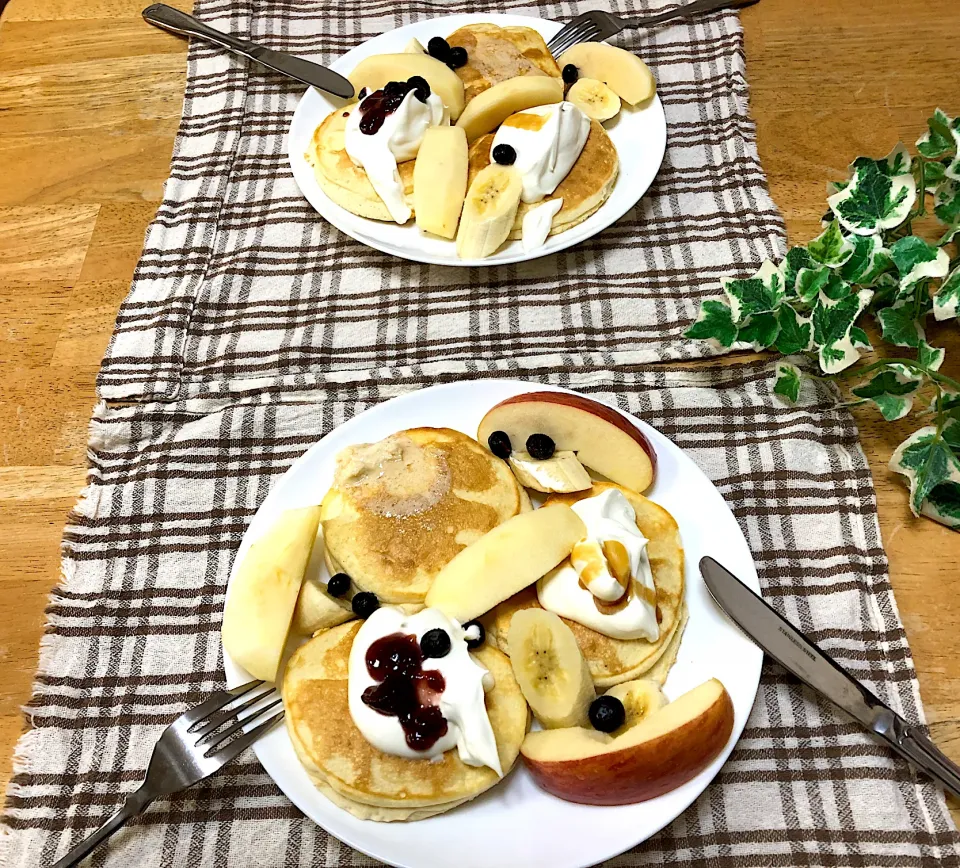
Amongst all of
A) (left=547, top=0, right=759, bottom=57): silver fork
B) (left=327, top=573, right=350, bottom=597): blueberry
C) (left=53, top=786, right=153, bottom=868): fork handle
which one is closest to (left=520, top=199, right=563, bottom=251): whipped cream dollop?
(left=547, top=0, right=759, bottom=57): silver fork

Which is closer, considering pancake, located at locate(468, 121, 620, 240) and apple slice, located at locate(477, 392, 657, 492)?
apple slice, located at locate(477, 392, 657, 492)

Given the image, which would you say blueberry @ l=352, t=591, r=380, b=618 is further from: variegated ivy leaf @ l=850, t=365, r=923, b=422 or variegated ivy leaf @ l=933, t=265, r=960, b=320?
variegated ivy leaf @ l=933, t=265, r=960, b=320

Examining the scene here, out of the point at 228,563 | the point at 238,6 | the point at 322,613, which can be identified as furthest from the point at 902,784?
the point at 238,6

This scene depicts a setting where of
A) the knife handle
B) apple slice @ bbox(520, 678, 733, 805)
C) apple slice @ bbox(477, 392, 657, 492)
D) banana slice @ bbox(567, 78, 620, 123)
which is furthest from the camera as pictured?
the knife handle

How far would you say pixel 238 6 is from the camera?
2199mm

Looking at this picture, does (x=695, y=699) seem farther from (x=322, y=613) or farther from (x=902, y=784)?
(x=322, y=613)

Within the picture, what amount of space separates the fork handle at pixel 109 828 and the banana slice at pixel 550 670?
52 cm

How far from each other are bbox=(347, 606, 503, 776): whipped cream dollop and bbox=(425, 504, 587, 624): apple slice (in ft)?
0.16

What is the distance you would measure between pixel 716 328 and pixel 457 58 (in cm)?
90

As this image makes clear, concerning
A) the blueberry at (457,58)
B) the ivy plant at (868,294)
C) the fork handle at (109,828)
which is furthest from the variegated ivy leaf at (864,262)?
the fork handle at (109,828)

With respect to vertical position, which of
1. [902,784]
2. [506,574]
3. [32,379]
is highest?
[506,574]

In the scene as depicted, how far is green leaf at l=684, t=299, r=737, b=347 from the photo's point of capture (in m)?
1.47

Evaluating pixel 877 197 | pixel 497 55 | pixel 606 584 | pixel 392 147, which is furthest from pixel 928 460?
pixel 497 55

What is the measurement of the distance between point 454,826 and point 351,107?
4.82 ft
